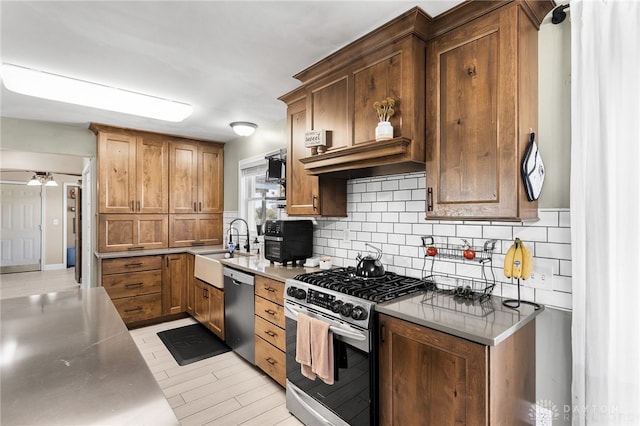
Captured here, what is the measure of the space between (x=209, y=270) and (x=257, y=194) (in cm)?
123

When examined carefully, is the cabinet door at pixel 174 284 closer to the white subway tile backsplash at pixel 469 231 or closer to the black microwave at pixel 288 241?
the black microwave at pixel 288 241

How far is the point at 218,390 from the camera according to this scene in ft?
8.66

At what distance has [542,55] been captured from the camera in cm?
174

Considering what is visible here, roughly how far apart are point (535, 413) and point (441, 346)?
0.77m

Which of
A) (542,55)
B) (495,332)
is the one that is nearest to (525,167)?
(542,55)

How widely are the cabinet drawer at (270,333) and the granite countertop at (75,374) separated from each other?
136cm

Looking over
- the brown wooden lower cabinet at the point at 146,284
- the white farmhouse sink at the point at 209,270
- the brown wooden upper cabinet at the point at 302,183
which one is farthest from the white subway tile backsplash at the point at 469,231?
the brown wooden lower cabinet at the point at 146,284

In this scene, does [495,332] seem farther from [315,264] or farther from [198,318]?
[198,318]

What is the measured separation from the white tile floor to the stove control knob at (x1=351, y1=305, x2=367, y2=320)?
106 centimetres

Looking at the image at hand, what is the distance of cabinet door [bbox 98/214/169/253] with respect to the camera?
4.09m

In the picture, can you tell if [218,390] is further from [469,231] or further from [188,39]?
[188,39]

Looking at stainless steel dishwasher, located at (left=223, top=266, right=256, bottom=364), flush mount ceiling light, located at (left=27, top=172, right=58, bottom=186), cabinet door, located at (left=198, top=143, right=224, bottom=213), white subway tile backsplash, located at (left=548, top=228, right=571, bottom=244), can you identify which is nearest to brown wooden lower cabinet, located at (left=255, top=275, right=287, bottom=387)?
stainless steel dishwasher, located at (left=223, top=266, right=256, bottom=364)

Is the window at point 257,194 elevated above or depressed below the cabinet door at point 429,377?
above

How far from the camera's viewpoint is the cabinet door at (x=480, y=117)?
158cm
